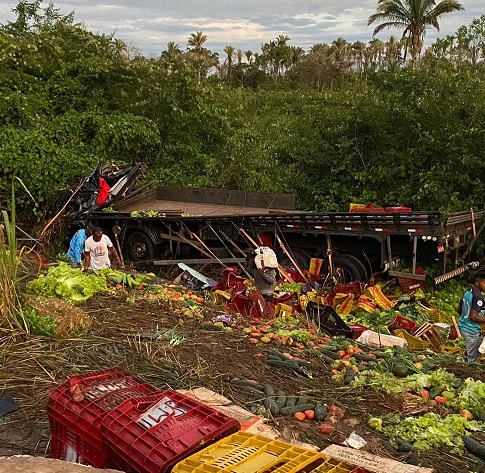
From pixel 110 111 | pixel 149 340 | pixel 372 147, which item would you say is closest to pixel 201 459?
pixel 149 340

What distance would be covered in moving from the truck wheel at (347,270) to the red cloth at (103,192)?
19.6ft

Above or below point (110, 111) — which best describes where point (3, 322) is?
below

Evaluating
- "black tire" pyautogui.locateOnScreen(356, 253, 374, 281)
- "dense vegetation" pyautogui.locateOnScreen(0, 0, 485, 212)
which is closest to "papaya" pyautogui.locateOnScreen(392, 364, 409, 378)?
"black tire" pyautogui.locateOnScreen(356, 253, 374, 281)

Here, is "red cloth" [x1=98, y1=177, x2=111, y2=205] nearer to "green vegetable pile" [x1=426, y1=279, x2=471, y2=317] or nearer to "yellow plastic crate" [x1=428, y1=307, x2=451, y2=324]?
"green vegetable pile" [x1=426, y1=279, x2=471, y2=317]

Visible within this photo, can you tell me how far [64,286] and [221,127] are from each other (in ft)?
43.5

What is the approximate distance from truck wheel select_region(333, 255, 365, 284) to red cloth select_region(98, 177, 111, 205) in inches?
236

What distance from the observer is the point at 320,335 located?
7348mm

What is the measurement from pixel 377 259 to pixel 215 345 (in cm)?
661

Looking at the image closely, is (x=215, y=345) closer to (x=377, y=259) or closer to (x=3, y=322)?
(x=3, y=322)

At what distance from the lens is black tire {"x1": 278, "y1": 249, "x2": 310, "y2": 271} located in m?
12.6

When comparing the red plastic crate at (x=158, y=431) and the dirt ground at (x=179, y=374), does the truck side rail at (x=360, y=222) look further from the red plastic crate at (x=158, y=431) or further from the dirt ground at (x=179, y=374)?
the red plastic crate at (x=158, y=431)

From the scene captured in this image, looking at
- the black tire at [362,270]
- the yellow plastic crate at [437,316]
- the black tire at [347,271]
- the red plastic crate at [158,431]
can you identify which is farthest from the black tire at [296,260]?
the red plastic crate at [158,431]

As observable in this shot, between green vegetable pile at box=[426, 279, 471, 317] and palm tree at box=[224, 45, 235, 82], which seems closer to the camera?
green vegetable pile at box=[426, 279, 471, 317]

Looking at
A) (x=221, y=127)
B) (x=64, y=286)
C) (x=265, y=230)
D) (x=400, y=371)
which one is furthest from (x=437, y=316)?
(x=221, y=127)
